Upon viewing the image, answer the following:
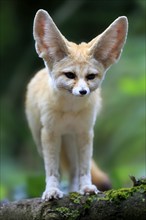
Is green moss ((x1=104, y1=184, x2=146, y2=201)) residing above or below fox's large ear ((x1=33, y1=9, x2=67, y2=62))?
below

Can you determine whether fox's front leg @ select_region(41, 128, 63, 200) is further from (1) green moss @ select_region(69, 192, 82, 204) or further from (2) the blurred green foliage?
(2) the blurred green foliage

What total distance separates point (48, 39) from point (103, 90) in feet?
13.7

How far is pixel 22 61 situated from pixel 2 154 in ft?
7.61

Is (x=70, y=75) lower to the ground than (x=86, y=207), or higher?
higher

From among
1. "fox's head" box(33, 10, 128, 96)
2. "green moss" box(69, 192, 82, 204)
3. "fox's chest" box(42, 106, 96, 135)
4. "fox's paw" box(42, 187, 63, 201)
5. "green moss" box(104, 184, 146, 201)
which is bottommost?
"green moss" box(104, 184, 146, 201)

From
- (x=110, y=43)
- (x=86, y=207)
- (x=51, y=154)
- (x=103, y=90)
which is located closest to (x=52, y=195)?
(x=86, y=207)

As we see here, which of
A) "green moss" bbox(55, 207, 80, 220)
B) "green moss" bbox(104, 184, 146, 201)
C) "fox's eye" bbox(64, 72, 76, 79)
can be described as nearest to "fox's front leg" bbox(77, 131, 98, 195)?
"fox's eye" bbox(64, 72, 76, 79)

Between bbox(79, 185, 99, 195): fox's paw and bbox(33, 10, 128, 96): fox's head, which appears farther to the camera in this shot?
bbox(33, 10, 128, 96): fox's head

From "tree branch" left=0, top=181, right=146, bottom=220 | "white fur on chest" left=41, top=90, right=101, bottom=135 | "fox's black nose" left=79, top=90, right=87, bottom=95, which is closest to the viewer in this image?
"tree branch" left=0, top=181, right=146, bottom=220

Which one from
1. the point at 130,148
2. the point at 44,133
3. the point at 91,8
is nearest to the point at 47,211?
the point at 44,133

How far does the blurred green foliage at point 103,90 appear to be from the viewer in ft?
28.8

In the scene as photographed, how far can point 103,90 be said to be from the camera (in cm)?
972

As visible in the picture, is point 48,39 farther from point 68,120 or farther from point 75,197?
point 75,197

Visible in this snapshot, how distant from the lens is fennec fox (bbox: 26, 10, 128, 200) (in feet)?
18.0
